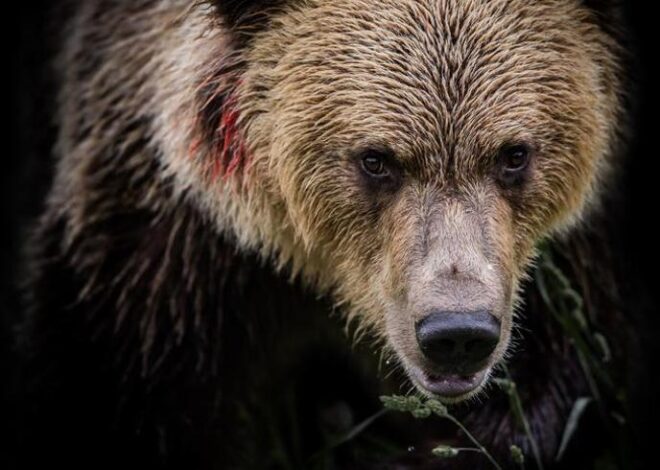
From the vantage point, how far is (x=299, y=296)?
6.70 metres

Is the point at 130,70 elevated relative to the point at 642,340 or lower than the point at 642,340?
elevated

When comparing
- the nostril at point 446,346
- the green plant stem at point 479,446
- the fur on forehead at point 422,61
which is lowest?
the green plant stem at point 479,446

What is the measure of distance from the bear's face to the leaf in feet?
2.78

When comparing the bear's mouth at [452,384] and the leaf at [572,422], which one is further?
the leaf at [572,422]

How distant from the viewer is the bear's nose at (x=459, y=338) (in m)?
4.99

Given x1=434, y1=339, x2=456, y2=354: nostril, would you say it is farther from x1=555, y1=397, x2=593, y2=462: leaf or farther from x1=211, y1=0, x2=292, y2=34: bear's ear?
x1=211, y1=0, x2=292, y2=34: bear's ear

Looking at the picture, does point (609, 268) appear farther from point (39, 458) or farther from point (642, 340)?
point (39, 458)

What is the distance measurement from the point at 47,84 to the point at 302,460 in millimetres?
2451

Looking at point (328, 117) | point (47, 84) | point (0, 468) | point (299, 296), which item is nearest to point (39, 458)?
point (0, 468)

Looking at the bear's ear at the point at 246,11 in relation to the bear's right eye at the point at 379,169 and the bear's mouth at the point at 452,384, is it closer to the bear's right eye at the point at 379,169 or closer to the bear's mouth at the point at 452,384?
the bear's right eye at the point at 379,169

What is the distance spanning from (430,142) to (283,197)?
76 cm

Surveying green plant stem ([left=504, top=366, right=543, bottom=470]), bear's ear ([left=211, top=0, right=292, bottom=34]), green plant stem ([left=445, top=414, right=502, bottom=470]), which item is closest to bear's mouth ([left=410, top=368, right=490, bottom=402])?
green plant stem ([left=445, top=414, right=502, bottom=470])

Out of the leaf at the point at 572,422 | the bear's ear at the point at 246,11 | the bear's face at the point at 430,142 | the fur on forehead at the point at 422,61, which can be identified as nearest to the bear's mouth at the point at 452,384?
the bear's face at the point at 430,142

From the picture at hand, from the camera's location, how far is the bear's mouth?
5.30 metres
